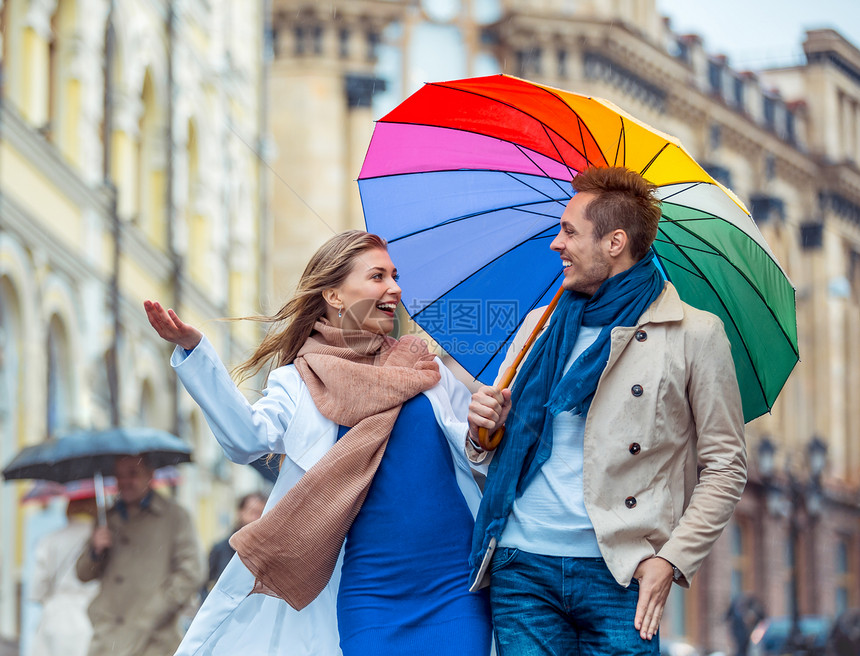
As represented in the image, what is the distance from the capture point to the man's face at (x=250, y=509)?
7.59 meters

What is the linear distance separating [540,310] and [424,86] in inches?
29.7

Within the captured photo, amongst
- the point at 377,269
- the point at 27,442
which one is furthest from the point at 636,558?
the point at 27,442

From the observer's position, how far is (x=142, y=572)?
7199mm

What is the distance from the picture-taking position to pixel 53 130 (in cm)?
1151

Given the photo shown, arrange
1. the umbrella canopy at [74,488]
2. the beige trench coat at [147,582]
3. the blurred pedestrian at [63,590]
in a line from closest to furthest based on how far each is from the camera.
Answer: the beige trench coat at [147,582] → the blurred pedestrian at [63,590] → the umbrella canopy at [74,488]

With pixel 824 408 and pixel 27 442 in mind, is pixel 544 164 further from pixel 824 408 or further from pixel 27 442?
pixel 824 408

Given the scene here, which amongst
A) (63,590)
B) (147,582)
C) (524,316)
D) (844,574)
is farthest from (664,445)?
(844,574)

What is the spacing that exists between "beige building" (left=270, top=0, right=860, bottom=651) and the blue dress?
18.0 m

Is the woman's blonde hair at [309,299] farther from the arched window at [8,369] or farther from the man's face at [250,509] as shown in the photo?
the arched window at [8,369]

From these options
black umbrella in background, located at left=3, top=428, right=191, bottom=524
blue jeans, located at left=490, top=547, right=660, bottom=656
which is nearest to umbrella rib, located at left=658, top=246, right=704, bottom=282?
blue jeans, located at left=490, top=547, right=660, bottom=656

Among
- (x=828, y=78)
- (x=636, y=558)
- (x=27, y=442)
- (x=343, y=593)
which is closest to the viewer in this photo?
(x=636, y=558)

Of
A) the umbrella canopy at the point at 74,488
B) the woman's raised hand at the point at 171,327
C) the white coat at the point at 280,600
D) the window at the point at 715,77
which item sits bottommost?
the umbrella canopy at the point at 74,488

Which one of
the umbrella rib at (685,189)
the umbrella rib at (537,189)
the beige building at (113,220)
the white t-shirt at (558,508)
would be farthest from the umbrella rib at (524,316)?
the beige building at (113,220)

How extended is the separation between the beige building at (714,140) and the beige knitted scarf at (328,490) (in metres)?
17.9
